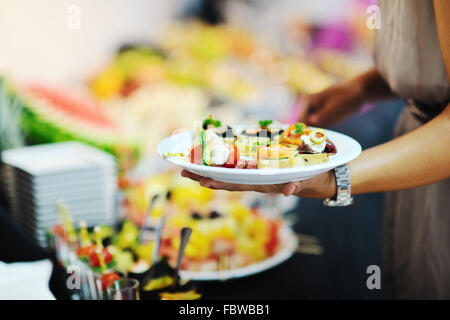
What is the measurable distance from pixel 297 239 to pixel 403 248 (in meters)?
0.40

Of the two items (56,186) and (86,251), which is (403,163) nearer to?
(86,251)

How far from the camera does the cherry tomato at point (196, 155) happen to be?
957 mm

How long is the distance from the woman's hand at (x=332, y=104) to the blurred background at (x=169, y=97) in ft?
1.49

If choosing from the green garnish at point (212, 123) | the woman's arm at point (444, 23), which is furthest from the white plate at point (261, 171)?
the woman's arm at point (444, 23)

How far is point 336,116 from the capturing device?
64.8 inches

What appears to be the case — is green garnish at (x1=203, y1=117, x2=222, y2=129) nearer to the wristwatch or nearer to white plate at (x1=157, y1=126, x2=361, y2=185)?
white plate at (x1=157, y1=126, x2=361, y2=185)

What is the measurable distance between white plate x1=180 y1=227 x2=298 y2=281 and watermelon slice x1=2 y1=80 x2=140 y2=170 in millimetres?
898

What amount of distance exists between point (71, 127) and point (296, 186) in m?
1.53

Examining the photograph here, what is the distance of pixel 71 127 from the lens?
2.24 m

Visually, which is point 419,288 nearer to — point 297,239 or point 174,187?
point 297,239

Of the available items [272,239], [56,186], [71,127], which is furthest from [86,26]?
[272,239]

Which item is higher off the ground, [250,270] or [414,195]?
[414,195]

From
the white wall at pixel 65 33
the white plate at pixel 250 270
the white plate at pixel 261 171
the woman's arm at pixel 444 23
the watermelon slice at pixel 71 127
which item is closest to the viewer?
the white plate at pixel 261 171

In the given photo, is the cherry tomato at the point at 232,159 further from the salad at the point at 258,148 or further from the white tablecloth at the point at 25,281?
the white tablecloth at the point at 25,281
